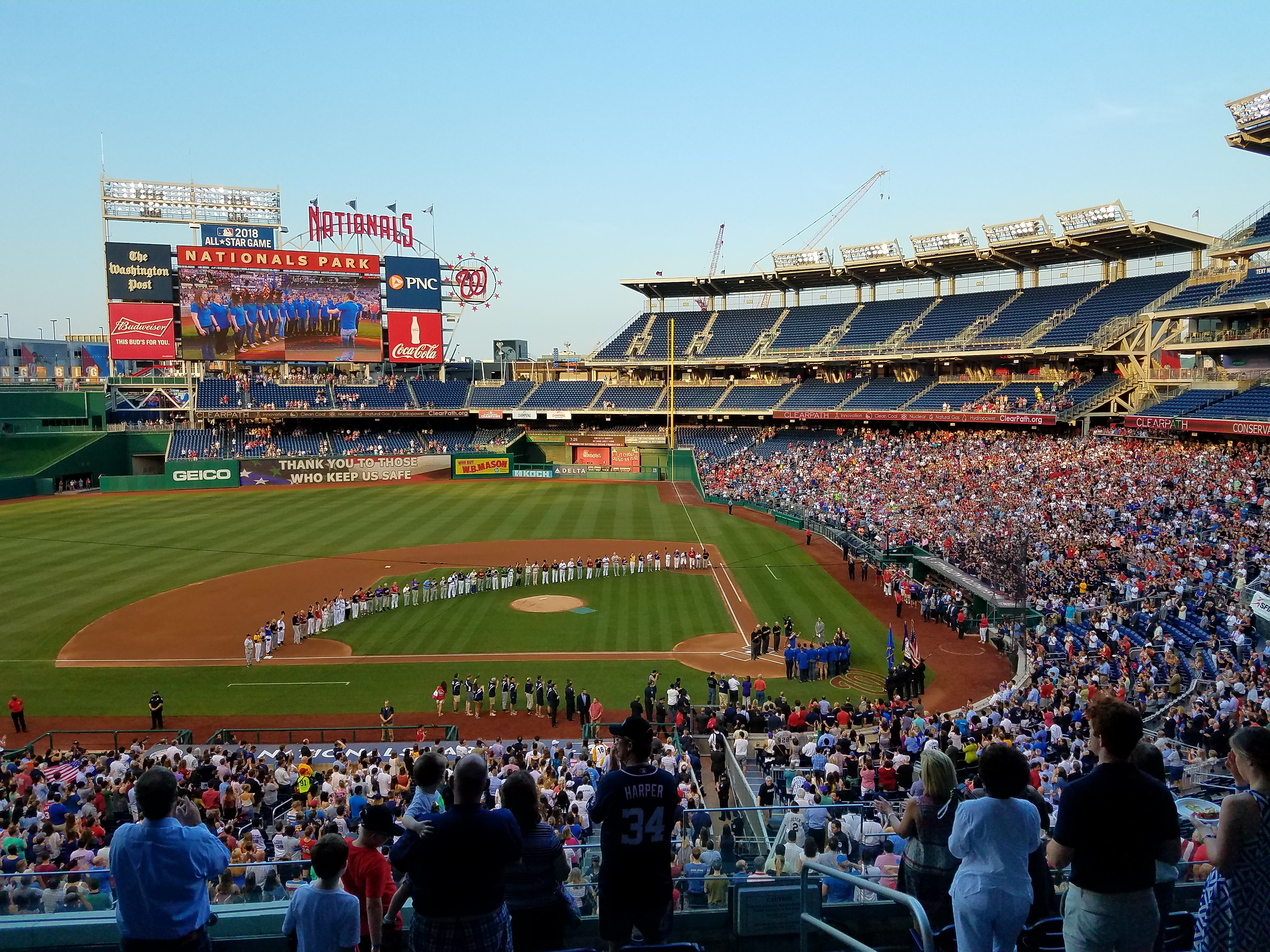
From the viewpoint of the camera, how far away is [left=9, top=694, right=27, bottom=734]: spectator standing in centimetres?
1738

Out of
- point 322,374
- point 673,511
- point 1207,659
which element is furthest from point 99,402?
point 1207,659

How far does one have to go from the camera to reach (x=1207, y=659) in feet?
56.3

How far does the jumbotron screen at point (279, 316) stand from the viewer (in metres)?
58.1

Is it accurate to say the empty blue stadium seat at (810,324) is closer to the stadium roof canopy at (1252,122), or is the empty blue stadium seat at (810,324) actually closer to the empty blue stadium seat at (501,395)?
the empty blue stadium seat at (501,395)

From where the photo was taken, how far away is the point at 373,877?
187 inches

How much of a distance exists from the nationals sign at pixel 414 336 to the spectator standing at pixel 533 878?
207ft

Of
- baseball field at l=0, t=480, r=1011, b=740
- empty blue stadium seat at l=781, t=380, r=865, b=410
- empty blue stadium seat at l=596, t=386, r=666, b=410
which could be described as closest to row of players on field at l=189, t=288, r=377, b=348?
baseball field at l=0, t=480, r=1011, b=740

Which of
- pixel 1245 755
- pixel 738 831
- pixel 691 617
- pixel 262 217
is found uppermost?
pixel 262 217

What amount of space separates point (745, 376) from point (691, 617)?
45194 millimetres

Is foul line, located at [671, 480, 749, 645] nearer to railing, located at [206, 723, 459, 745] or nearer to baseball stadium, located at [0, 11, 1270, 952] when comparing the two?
baseball stadium, located at [0, 11, 1270, 952]

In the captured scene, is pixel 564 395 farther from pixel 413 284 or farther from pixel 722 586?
pixel 722 586

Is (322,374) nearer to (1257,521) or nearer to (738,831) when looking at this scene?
(1257,521)

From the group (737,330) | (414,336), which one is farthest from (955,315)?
(414,336)

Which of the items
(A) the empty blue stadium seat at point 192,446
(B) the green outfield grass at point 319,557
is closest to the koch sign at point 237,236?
(A) the empty blue stadium seat at point 192,446
